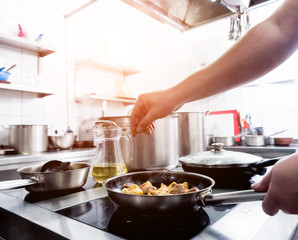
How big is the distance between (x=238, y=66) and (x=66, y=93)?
2.61 m

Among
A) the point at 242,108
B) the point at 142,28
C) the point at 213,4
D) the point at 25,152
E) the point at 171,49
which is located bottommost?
the point at 25,152

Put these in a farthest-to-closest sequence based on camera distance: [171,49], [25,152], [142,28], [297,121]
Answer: [142,28] → [171,49] → [297,121] → [25,152]

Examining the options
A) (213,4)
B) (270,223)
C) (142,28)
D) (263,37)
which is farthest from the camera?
(142,28)

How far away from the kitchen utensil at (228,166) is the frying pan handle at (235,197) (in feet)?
1.00

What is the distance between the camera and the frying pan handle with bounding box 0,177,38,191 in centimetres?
53

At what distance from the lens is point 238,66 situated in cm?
61

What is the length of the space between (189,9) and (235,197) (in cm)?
126

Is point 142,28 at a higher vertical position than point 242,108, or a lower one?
higher

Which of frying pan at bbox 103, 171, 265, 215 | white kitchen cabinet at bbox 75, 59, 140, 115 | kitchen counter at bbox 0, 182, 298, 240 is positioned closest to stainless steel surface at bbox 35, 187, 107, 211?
kitchen counter at bbox 0, 182, 298, 240

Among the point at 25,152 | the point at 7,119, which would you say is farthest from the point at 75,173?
the point at 7,119

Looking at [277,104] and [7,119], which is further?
[277,104]

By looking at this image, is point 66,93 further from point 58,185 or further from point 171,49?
point 58,185

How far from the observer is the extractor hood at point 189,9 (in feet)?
4.02

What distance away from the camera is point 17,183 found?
57cm
